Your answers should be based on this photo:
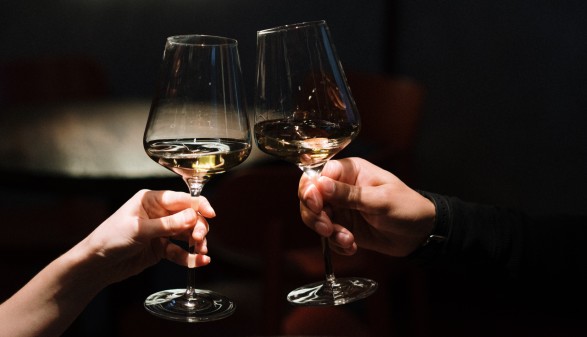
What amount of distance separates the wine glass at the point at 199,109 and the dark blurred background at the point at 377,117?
32.5 inches

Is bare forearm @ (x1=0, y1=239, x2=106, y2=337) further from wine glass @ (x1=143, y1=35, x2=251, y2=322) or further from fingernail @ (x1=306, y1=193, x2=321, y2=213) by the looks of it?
fingernail @ (x1=306, y1=193, x2=321, y2=213)

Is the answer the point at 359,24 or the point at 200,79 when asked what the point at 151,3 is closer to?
the point at 359,24

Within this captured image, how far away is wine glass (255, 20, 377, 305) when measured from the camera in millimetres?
1287

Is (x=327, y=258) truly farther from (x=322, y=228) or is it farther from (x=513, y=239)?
(x=513, y=239)

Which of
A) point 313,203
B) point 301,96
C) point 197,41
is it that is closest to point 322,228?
point 313,203

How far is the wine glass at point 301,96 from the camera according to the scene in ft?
4.22

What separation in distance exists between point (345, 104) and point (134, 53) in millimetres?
2917

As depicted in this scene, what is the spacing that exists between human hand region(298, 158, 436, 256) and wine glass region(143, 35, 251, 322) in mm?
189

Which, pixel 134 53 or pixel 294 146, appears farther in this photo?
pixel 134 53

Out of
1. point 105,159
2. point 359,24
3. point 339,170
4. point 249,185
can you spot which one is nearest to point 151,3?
point 359,24

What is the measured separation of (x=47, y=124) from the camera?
2660mm

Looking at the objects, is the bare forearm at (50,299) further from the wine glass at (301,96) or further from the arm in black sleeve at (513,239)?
the arm in black sleeve at (513,239)

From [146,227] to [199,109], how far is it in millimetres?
188

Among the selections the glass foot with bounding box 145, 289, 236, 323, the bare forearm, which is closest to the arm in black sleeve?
the glass foot with bounding box 145, 289, 236, 323
